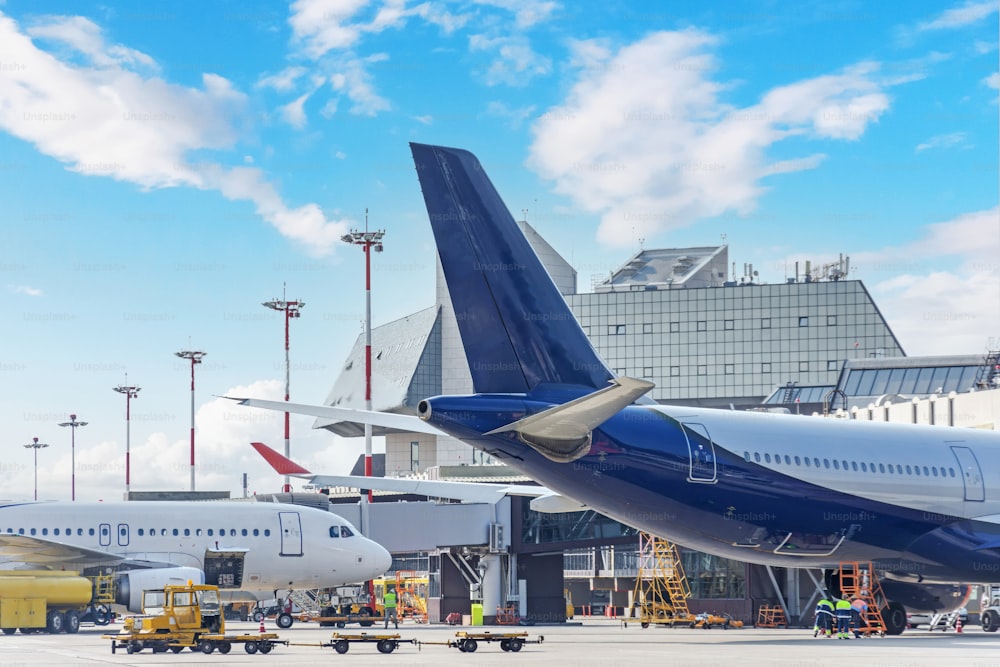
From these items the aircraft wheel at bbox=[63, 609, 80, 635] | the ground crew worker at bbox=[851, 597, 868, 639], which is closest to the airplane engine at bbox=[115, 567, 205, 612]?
the aircraft wheel at bbox=[63, 609, 80, 635]

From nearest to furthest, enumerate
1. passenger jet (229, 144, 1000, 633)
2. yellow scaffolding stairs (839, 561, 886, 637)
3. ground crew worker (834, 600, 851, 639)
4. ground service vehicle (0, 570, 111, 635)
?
passenger jet (229, 144, 1000, 633), ground crew worker (834, 600, 851, 639), yellow scaffolding stairs (839, 561, 886, 637), ground service vehicle (0, 570, 111, 635)

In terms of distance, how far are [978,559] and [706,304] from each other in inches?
3616

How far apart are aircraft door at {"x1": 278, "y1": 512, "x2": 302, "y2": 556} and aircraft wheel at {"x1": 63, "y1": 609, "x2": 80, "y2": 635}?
289 inches

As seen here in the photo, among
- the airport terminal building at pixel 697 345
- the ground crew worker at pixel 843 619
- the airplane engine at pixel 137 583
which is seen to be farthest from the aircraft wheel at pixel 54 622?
the airport terminal building at pixel 697 345

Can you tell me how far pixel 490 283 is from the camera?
22766mm

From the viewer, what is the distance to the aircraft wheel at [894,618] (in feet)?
94.9

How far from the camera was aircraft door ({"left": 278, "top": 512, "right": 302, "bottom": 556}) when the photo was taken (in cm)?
3947

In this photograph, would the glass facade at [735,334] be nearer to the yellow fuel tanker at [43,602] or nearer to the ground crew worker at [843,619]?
the yellow fuel tanker at [43,602]

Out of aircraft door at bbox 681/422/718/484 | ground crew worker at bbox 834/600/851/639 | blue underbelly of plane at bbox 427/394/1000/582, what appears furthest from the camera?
ground crew worker at bbox 834/600/851/639

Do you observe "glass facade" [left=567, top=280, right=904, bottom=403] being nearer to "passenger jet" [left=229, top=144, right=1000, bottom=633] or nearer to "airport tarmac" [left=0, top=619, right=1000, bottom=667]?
"passenger jet" [left=229, top=144, right=1000, bottom=633]

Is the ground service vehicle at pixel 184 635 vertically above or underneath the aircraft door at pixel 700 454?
underneath

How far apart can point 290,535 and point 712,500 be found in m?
19.2

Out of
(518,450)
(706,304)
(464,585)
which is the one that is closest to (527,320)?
(518,450)

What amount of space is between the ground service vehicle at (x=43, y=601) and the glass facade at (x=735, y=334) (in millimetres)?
86049
